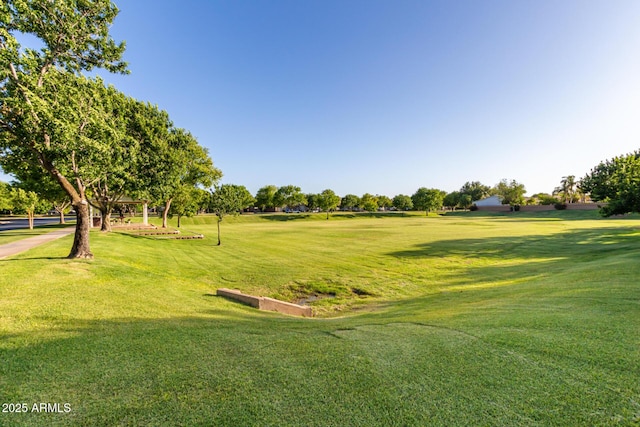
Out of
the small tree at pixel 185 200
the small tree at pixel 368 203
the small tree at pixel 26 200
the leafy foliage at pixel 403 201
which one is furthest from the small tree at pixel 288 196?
the small tree at pixel 26 200

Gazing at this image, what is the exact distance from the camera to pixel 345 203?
141 meters

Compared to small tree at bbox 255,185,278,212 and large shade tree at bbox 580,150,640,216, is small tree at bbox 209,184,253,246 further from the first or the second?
small tree at bbox 255,185,278,212

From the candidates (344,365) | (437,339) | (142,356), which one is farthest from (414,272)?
(142,356)

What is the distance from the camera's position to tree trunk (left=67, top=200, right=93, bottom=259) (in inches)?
464

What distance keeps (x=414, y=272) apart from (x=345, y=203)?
12585cm

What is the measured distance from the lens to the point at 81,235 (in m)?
12.0

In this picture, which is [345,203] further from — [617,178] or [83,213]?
[83,213]

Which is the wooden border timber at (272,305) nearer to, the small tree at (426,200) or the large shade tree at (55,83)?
the large shade tree at (55,83)

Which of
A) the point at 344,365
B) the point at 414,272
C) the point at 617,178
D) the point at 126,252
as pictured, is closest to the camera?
the point at 344,365

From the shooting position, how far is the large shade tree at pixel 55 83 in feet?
29.7

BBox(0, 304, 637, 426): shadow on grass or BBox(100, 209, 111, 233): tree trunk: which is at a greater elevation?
BBox(100, 209, 111, 233): tree trunk

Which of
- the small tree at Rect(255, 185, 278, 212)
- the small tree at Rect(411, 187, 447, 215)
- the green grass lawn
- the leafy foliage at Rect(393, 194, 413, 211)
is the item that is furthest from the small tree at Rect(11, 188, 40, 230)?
the leafy foliage at Rect(393, 194, 413, 211)

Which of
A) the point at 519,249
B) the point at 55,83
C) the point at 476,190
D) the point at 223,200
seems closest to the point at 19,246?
the point at 55,83

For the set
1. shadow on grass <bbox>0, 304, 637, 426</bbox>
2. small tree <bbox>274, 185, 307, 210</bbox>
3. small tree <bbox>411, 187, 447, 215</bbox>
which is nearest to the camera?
shadow on grass <bbox>0, 304, 637, 426</bbox>
